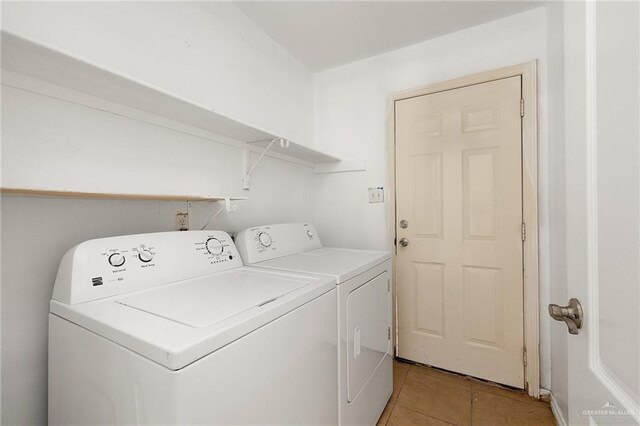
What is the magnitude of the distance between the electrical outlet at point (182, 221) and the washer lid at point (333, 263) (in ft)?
1.37

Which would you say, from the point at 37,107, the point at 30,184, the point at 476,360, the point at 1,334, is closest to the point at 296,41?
the point at 37,107

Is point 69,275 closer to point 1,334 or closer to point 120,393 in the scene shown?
point 1,334

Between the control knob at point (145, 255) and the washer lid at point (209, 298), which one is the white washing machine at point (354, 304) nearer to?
the washer lid at point (209, 298)

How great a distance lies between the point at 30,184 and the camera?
929 mm

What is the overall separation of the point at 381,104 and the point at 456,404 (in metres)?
2.26

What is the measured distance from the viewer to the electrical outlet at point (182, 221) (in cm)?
140

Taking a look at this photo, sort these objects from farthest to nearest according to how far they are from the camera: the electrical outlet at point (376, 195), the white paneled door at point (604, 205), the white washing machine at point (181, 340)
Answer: the electrical outlet at point (376, 195) → the white washing machine at point (181, 340) → the white paneled door at point (604, 205)

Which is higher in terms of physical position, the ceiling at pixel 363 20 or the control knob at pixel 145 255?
the ceiling at pixel 363 20

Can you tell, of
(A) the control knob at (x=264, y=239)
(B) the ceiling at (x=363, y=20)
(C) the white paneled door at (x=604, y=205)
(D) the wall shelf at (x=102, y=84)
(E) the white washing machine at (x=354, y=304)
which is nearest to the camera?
(C) the white paneled door at (x=604, y=205)

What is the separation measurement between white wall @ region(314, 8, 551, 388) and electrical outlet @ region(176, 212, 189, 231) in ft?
4.37

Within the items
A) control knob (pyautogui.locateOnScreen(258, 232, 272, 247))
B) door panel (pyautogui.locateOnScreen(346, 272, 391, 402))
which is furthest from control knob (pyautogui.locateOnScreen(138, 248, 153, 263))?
door panel (pyautogui.locateOnScreen(346, 272, 391, 402))

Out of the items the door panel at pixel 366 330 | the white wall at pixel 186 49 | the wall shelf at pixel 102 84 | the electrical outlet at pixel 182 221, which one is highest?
the white wall at pixel 186 49

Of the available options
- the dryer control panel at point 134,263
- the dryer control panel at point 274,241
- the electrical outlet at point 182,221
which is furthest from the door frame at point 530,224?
the electrical outlet at point 182,221

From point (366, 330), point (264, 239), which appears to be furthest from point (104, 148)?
point (366, 330)
